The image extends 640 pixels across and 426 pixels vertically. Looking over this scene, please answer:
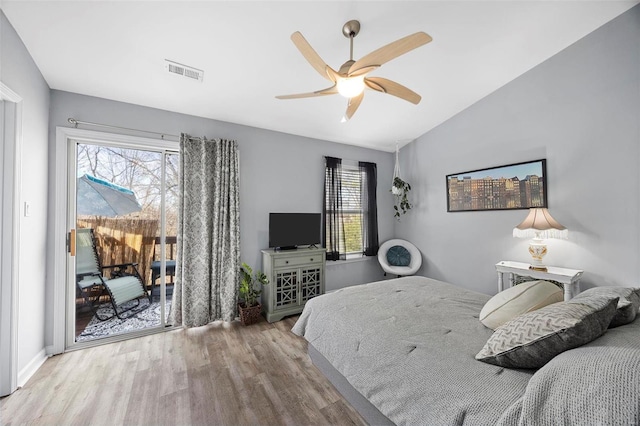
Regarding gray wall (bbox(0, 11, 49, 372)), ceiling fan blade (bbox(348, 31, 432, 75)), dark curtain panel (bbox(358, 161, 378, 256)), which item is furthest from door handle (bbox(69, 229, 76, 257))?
dark curtain panel (bbox(358, 161, 378, 256))

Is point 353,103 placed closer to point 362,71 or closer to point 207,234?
point 362,71

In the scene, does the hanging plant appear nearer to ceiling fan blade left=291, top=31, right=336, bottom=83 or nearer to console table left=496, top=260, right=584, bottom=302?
console table left=496, top=260, right=584, bottom=302

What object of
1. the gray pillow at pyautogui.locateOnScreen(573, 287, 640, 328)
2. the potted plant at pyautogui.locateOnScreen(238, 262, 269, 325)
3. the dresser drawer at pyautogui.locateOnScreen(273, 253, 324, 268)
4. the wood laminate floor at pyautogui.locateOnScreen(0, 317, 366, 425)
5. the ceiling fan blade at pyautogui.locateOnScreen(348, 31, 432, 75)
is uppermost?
the ceiling fan blade at pyautogui.locateOnScreen(348, 31, 432, 75)

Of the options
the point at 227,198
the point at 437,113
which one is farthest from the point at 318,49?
the point at 437,113

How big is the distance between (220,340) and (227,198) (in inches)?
62.2

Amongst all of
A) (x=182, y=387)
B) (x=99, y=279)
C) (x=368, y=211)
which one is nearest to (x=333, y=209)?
(x=368, y=211)

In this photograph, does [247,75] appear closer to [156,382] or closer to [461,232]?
[156,382]

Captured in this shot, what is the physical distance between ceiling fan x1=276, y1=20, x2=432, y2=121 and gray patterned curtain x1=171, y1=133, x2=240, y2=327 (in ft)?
5.57

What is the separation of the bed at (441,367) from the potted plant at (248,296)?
4.07 ft

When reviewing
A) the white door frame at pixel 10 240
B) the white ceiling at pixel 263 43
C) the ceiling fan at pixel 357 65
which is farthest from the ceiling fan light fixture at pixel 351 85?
the white door frame at pixel 10 240

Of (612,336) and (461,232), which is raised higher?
(461,232)

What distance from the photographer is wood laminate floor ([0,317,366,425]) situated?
5.34 ft

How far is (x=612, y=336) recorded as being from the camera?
3.40 ft

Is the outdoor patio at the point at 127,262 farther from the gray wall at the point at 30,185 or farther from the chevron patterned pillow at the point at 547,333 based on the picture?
the chevron patterned pillow at the point at 547,333
